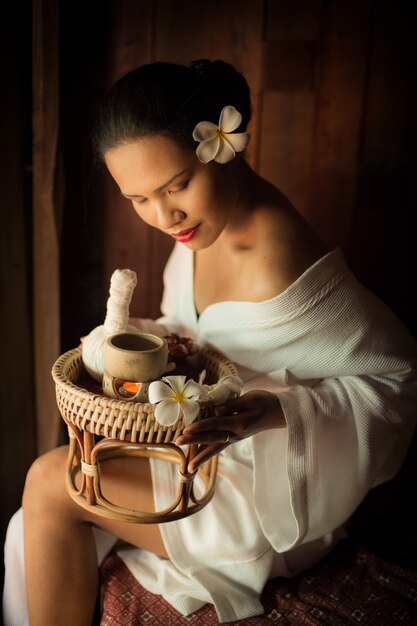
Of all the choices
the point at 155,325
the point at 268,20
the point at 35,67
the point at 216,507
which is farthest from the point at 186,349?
the point at 268,20

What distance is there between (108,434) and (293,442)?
377 mm

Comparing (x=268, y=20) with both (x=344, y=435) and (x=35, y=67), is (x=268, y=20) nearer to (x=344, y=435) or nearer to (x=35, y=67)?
(x=35, y=67)

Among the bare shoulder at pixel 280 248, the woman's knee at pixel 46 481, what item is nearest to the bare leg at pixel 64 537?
the woman's knee at pixel 46 481

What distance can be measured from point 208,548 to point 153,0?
130 cm

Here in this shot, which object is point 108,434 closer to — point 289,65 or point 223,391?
point 223,391

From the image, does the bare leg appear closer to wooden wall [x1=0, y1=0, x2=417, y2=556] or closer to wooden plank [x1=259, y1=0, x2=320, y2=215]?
wooden wall [x1=0, y1=0, x2=417, y2=556]

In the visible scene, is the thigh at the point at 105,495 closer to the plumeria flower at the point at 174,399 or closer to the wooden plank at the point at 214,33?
the plumeria flower at the point at 174,399

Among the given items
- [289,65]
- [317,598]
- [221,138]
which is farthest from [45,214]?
[317,598]

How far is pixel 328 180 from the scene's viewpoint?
65.9 inches

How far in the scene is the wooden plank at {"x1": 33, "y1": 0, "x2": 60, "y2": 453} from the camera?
4.49 ft

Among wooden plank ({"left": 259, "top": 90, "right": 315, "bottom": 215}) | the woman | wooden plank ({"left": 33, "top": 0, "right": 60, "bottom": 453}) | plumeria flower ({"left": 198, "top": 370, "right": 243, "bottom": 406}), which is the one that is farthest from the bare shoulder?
wooden plank ({"left": 33, "top": 0, "right": 60, "bottom": 453})

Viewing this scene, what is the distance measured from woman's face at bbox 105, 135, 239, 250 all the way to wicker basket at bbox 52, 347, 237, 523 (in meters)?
0.26

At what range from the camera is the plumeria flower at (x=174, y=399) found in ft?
2.99

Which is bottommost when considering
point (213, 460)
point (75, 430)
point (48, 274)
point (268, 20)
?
point (213, 460)
